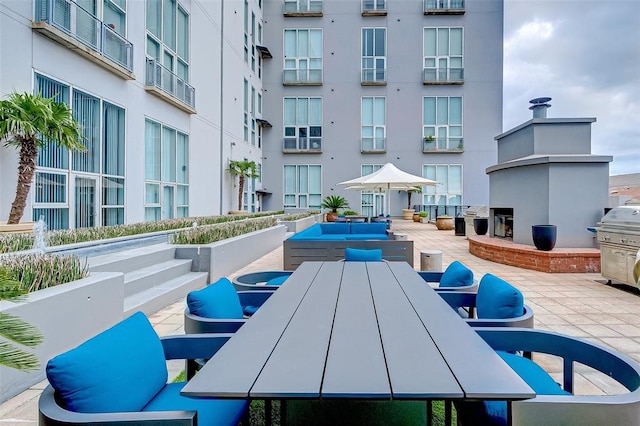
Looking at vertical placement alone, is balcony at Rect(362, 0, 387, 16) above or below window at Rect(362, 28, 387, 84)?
above

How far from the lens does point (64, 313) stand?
2.89 metres

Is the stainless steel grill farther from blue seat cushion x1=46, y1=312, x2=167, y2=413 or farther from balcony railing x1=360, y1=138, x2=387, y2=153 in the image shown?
balcony railing x1=360, y1=138, x2=387, y2=153

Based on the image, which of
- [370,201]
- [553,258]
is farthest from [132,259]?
[370,201]

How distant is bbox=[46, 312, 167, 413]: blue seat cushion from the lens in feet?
4.11

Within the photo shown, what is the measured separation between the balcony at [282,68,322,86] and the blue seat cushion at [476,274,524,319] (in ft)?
66.0

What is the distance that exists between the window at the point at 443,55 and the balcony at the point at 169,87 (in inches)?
536

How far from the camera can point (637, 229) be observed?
17.0ft

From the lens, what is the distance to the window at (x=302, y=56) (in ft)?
69.2

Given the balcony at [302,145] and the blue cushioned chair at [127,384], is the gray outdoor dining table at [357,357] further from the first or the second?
the balcony at [302,145]

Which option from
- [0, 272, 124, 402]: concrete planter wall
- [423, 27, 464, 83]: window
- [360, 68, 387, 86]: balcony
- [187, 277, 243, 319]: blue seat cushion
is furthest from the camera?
[360, 68, 387, 86]: balcony

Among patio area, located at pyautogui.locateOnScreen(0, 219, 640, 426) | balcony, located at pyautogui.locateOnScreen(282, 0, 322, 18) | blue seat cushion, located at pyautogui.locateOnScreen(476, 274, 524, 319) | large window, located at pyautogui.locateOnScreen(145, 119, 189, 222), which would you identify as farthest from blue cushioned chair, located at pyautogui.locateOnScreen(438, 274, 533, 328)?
balcony, located at pyautogui.locateOnScreen(282, 0, 322, 18)

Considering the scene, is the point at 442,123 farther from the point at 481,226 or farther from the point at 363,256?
the point at 363,256

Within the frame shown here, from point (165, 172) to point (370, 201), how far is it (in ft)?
42.2

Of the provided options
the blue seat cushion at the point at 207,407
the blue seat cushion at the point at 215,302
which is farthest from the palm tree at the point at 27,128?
the blue seat cushion at the point at 207,407
